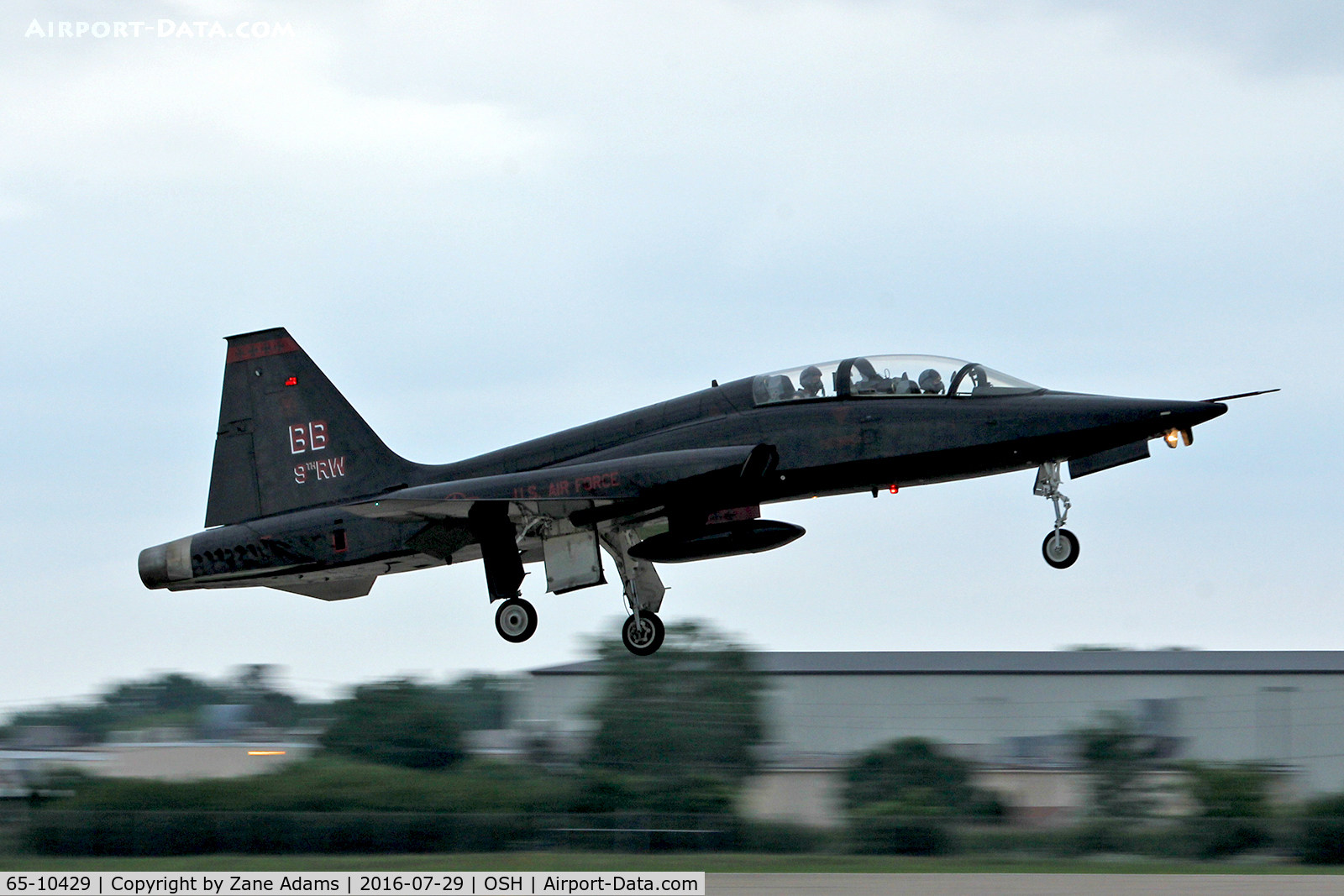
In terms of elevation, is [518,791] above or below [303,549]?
below

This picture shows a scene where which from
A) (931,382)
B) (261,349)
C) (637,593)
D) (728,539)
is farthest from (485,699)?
(931,382)

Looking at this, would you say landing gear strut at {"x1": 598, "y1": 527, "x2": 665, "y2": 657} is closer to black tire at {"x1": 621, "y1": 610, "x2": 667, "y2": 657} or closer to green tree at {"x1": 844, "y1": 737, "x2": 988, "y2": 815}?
black tire at {"x1": 621, "y1": 610, "x2": 667, "y2": 657}

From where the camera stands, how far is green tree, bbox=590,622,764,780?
4728 centimetres

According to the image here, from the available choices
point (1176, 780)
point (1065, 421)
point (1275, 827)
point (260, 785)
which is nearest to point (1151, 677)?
point (1176, 780)

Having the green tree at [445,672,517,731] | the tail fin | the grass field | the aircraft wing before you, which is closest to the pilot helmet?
the aircraft wing

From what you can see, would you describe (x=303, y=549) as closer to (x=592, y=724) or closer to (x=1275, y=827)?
(x=1275, y=827)

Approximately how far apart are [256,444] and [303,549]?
2435 mm

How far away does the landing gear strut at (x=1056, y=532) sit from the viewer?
2033cm

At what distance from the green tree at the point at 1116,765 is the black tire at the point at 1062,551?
17.8 metres

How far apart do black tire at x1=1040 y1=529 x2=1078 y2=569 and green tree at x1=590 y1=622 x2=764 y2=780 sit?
24.2 m

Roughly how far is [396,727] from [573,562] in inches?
1281

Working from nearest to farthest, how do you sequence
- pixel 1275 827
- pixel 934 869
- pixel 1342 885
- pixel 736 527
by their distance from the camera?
pixel 736 527 < pixel 1342 885 < pixel 934 869 < pixel 1275 827

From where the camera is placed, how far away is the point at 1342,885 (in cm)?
2700

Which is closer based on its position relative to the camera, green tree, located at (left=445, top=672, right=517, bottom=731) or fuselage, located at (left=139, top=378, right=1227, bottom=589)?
fuselage, located at (left=139, top=378, right=1227, bottom=589)
